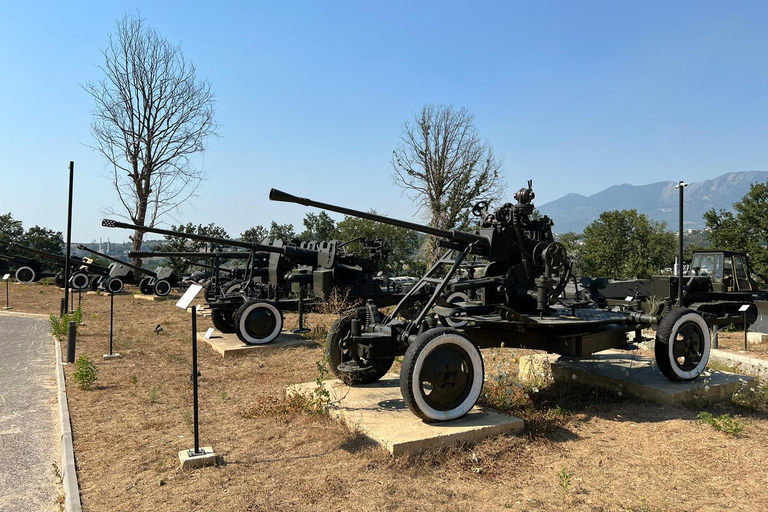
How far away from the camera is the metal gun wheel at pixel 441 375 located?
5.11 metres

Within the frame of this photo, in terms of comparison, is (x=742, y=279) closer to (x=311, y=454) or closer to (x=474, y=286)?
(x=474, y=286)

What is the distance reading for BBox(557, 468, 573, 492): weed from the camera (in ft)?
13.7

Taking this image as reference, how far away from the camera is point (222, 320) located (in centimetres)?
1237

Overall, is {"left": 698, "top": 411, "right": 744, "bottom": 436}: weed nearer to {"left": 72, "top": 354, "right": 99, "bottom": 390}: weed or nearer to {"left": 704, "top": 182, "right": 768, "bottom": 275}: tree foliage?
{"left": 72, "top": 354, "right": 99, "bottom": 390}: weed

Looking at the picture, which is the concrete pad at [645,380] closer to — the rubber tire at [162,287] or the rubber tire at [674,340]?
the rubber tire at [674,340]

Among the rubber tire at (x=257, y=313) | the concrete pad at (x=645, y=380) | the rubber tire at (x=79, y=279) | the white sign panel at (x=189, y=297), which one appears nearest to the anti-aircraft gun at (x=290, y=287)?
the rubber tire at (x=257, y=313)

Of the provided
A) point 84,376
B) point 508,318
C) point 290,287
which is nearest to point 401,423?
point 508,318

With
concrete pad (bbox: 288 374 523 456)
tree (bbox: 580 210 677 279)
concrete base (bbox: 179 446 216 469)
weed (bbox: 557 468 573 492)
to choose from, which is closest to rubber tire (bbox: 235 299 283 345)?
concrete pad (bbox: 288 374 523 456)

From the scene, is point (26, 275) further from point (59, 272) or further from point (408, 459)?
point (408, 459)

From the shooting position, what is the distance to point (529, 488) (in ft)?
14.1

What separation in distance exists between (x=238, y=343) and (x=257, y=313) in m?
0.66

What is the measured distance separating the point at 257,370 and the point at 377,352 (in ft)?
11.7

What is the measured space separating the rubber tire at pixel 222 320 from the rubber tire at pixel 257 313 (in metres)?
1.69

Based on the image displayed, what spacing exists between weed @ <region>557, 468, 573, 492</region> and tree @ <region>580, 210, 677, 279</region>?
36.9 m
